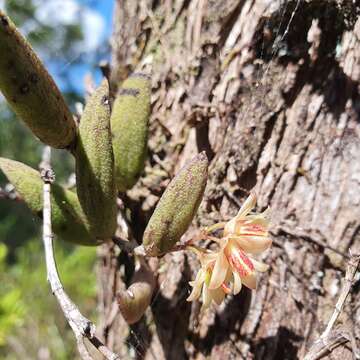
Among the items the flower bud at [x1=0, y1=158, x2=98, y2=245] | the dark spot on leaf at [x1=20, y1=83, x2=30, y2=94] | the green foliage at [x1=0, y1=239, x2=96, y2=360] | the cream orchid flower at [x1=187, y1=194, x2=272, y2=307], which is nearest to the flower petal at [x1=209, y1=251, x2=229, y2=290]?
the cream orchid flower at [x1=187, y1=194, x2=272, y2=307]

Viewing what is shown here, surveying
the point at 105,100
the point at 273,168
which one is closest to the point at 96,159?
the point at 105,100

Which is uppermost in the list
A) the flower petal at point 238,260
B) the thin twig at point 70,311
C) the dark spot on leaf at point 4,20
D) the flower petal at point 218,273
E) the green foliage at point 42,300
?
the dark spot on leaf at point 4,20

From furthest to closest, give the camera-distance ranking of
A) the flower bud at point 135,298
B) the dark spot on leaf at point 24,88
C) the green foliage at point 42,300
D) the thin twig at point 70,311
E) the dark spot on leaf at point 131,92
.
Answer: the green foliage at point 42,300 → the dark spot on leaf at point 131,92 → the flower bud at point 135,298 → the dark spot on leaf at point 24,88 → the thin twig at point 70,311

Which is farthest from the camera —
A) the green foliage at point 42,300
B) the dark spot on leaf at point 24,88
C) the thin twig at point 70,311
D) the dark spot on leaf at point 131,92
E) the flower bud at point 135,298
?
the green foliage at point 42,300

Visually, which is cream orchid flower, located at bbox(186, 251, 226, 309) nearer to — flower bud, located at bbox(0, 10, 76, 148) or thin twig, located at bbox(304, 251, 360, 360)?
thin twig, located at bbox(304, 251, 360, 360)

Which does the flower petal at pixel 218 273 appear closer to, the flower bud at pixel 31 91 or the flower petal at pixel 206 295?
the flower petal at pixel 206 295

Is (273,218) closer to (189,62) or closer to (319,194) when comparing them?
(319,194)

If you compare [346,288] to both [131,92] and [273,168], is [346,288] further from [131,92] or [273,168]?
[131,92]

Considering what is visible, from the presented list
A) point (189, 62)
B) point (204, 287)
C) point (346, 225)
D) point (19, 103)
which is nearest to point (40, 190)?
point (19, 103)

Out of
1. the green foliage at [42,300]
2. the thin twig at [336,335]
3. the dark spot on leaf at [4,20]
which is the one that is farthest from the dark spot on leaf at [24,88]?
the green foliage at [42,300]
